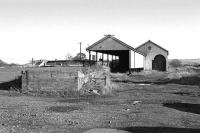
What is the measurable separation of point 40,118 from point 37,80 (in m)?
8.95

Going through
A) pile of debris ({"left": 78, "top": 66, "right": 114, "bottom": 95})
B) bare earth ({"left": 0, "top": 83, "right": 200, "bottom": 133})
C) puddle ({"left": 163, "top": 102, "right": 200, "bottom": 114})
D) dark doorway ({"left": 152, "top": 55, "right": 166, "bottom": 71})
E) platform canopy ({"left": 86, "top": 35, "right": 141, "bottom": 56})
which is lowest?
puddle ({"left": 163, "top": 102, "right": 200, "bottom": 114})

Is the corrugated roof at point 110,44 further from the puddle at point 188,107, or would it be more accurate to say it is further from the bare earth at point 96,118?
the bare earth at point 96,118

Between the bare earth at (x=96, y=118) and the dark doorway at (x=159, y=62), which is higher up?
the dark doorway at (x=159, y=62)

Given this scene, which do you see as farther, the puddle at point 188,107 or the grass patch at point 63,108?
the puddle at point 188,107

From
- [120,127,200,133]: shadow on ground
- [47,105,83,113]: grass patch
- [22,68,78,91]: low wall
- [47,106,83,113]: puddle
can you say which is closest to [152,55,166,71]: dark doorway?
[22,68,78,91]: low wall

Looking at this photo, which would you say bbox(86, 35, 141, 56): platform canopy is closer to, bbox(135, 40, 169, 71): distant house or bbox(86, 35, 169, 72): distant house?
bbox(86, 35, 169, 72): distant house

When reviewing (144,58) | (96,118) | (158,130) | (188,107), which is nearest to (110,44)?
(144,58)

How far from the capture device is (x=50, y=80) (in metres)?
19.5

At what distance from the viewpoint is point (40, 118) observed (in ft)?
35.8

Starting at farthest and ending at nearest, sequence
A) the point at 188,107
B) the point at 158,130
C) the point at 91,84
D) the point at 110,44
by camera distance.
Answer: the point at 110,44 → the point at 91,84 → the point at 188,107 → the point at 158,130

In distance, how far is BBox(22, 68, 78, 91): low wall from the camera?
19.5 m

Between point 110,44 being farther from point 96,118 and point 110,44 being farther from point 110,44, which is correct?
point 96,118

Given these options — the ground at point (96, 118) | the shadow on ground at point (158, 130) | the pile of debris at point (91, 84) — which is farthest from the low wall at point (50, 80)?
the shadow on ground at point (158, 130)

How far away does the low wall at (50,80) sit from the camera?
19.5 meters
